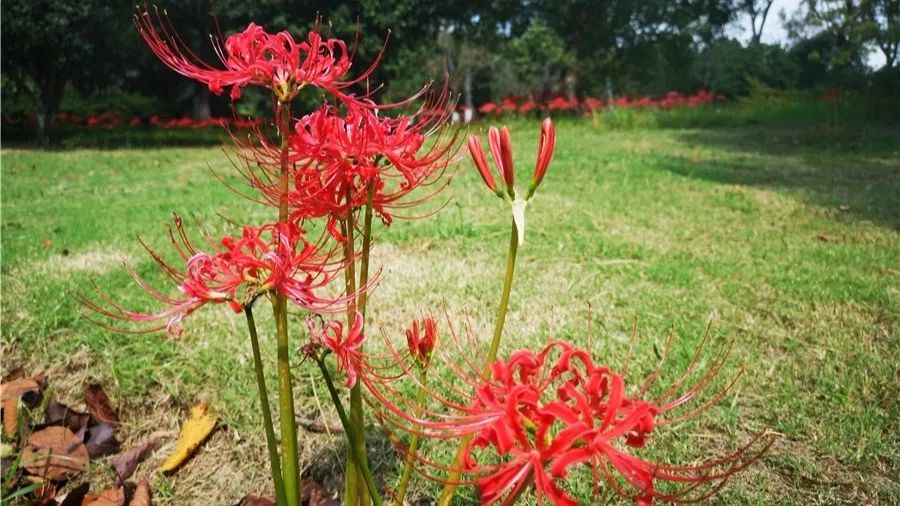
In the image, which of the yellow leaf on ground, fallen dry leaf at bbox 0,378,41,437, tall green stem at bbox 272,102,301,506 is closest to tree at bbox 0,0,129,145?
fallen dry leaf at bbox 0,378,41,437

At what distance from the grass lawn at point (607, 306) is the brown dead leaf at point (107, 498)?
153mm

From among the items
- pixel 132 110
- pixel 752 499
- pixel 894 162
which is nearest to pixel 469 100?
pixel 132 110

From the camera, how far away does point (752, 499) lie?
5.83 feet

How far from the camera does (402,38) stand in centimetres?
Answer: 1557

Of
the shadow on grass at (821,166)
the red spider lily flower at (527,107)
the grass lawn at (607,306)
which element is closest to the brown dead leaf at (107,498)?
the grass lawn at (607,306)

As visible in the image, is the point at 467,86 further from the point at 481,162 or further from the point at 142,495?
the point at 481,162

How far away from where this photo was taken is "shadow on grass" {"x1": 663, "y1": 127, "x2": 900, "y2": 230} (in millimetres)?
5367

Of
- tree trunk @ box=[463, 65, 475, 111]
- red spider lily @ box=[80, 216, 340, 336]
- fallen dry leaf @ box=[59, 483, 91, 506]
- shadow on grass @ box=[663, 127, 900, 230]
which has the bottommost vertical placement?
fallen dry leaf @ box=[59, 483, 91, 506]

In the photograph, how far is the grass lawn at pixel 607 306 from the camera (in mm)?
2055

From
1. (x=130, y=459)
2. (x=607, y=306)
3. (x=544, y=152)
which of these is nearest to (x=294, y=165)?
(x=544, y=152)

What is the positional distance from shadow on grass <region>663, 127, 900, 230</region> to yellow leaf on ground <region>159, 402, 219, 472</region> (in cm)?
438

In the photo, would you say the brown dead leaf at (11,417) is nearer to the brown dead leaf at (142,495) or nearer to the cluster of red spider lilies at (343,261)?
the brown dead leaf at (142,495)

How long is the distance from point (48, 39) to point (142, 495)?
12.4 m

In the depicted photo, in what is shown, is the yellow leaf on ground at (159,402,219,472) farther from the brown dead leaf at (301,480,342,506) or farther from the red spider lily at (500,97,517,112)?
the red spider lily at (500,97,517,112)
